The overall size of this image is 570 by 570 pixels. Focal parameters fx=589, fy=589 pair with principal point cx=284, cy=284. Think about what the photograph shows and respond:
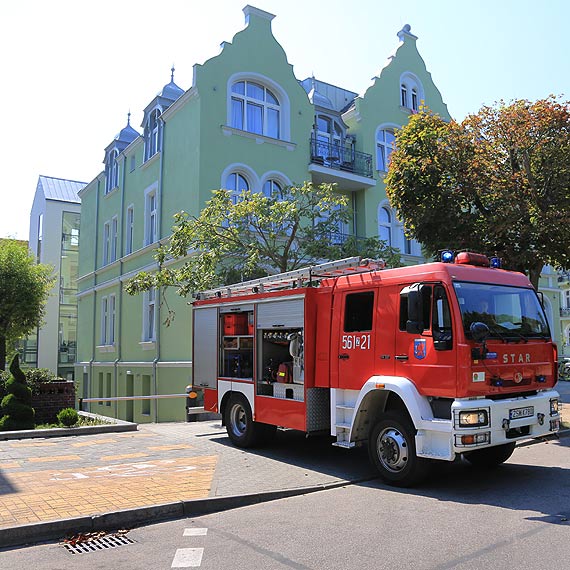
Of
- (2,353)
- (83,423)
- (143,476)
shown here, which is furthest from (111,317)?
(143,476)

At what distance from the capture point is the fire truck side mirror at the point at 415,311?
734 centimetres

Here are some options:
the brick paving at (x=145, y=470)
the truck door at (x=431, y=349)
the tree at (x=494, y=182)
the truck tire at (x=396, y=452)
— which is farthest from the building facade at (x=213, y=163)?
the truck door at (x=431, y=349)

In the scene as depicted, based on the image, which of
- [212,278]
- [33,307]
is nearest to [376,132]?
[212,278]

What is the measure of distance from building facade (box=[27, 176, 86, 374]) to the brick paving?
30354 millimetres

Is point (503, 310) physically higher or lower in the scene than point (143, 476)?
higher

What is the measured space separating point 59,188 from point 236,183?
89.2ft

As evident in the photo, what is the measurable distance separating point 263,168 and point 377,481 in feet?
44.3

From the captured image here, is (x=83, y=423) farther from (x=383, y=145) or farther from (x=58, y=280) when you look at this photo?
(x=58, y=280)

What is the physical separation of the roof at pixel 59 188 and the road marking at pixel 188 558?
128ft

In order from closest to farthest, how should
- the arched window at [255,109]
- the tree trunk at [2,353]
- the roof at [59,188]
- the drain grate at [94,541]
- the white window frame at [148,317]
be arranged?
1. the drain grate at [94,541]
2. the arched window at [255,109]
3. the tree trunk at [2,353]
4. the white window frame at [148,317]
5. the roof at [59,188]

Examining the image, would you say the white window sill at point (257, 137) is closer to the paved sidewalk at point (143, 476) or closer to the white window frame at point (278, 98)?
the white window frame at point (278, 98)

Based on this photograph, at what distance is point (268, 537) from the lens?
18.6 ft

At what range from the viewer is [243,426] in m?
10.8

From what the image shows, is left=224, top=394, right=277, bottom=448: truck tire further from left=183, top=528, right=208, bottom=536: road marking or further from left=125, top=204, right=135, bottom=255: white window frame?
left=125, top=204, right=135, bottom=255: white window frame
